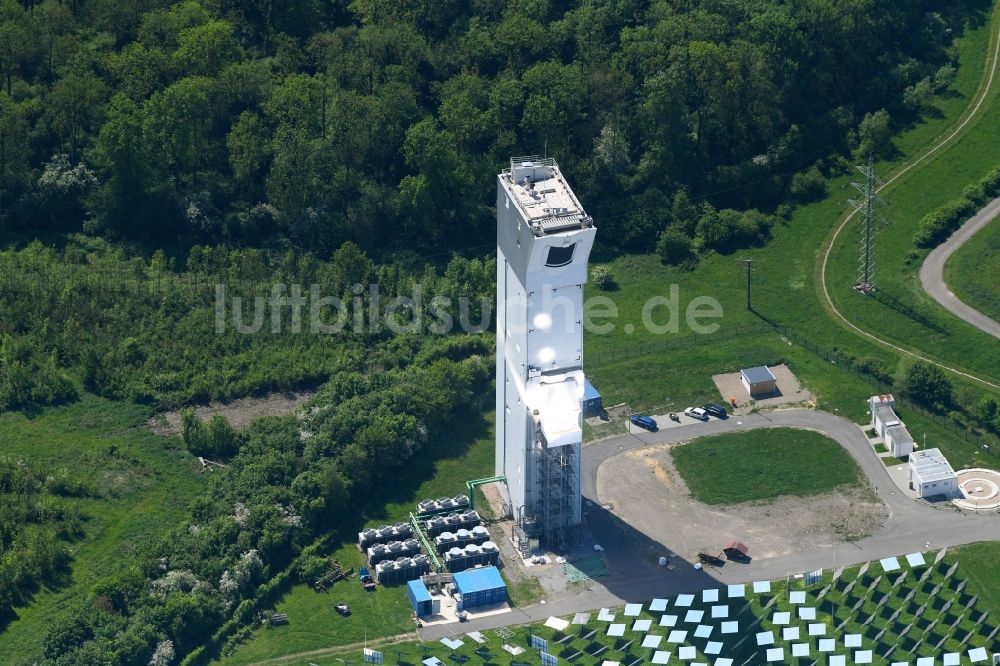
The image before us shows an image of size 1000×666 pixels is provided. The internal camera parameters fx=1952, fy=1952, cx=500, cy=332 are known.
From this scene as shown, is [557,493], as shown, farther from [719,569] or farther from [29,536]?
[29,536]

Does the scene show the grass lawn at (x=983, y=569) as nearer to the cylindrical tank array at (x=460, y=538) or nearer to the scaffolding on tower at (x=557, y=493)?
the scaffolding on tower at (x=557, y=493)

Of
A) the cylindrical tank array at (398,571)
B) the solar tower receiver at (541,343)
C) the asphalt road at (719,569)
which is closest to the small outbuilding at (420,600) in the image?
the asphalt road at (719,569)

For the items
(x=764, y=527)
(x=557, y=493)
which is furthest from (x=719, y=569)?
(x=557, y=493)

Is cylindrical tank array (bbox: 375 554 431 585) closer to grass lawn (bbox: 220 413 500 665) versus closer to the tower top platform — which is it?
grass lawn (bbox: 220 413 500 665)

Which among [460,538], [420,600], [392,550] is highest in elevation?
[460,538]

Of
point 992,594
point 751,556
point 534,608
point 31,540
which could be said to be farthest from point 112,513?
point 992,594
